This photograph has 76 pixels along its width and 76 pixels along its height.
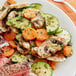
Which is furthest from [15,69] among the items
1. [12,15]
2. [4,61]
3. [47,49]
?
[12,15]

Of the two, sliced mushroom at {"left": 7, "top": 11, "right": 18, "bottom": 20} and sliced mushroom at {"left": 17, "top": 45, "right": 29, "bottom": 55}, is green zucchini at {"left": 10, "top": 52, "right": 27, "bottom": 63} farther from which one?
sliced mushroom at {"left": 7, "top": 11, "right": 18, "bottom": 20}

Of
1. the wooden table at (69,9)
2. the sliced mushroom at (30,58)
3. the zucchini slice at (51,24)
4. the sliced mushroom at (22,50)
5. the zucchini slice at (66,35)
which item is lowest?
the sliced mushroom at (30,58)

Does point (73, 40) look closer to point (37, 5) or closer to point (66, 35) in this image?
point (66, 35)

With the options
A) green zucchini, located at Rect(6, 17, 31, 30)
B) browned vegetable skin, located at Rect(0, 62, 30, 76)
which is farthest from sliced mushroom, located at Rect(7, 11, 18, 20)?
browned vegetable skin, located at Rect(0, 62, 30, 76)

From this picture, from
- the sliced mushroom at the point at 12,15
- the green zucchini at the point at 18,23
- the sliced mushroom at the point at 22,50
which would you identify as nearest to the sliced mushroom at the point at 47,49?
the sliced mushroom at the point at 22,50

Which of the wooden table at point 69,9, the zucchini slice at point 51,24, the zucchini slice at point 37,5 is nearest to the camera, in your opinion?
the zucchini slice at point 51,24

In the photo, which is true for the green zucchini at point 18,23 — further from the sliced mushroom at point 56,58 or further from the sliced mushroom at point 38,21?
the sliced mushroom at point 56,58
